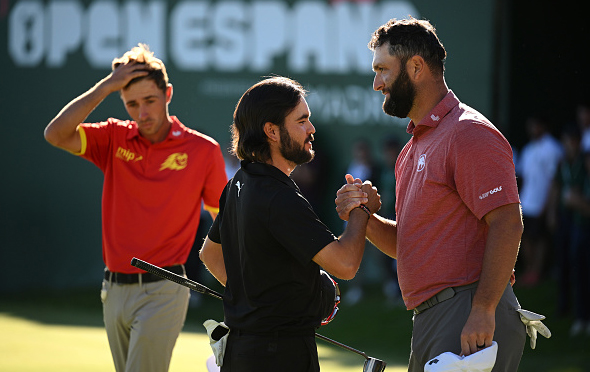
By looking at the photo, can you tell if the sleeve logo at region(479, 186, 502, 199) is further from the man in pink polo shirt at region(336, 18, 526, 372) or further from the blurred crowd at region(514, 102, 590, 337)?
the blurred crowd at region(514, 102, 590, 337)

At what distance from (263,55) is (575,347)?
7.28m

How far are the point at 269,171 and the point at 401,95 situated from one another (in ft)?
2.43

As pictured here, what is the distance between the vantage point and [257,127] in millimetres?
3654

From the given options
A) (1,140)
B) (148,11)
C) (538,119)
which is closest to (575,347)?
(538,119)

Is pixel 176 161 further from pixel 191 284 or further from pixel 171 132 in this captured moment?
pixel 191 284

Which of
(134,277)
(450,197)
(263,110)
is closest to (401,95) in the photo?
(450,197)

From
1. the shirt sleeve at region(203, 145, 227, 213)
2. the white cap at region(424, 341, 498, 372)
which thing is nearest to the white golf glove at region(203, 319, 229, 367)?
the white cap at region(424, 341, 498, 372)

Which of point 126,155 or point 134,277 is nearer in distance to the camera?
point 134,277

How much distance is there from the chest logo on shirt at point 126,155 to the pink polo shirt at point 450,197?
1.98m

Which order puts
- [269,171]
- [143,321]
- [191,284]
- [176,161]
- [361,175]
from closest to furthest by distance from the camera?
[269,171]
[191,284]
[143,321]
[176,161]
[361,175]

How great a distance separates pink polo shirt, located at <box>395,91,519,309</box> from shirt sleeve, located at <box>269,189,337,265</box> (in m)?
0.49

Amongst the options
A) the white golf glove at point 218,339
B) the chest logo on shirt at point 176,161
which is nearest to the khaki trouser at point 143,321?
the chest logo on shirt at point 176,161

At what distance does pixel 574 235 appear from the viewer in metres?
9.96

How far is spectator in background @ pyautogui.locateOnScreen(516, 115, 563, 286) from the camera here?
12.1m
